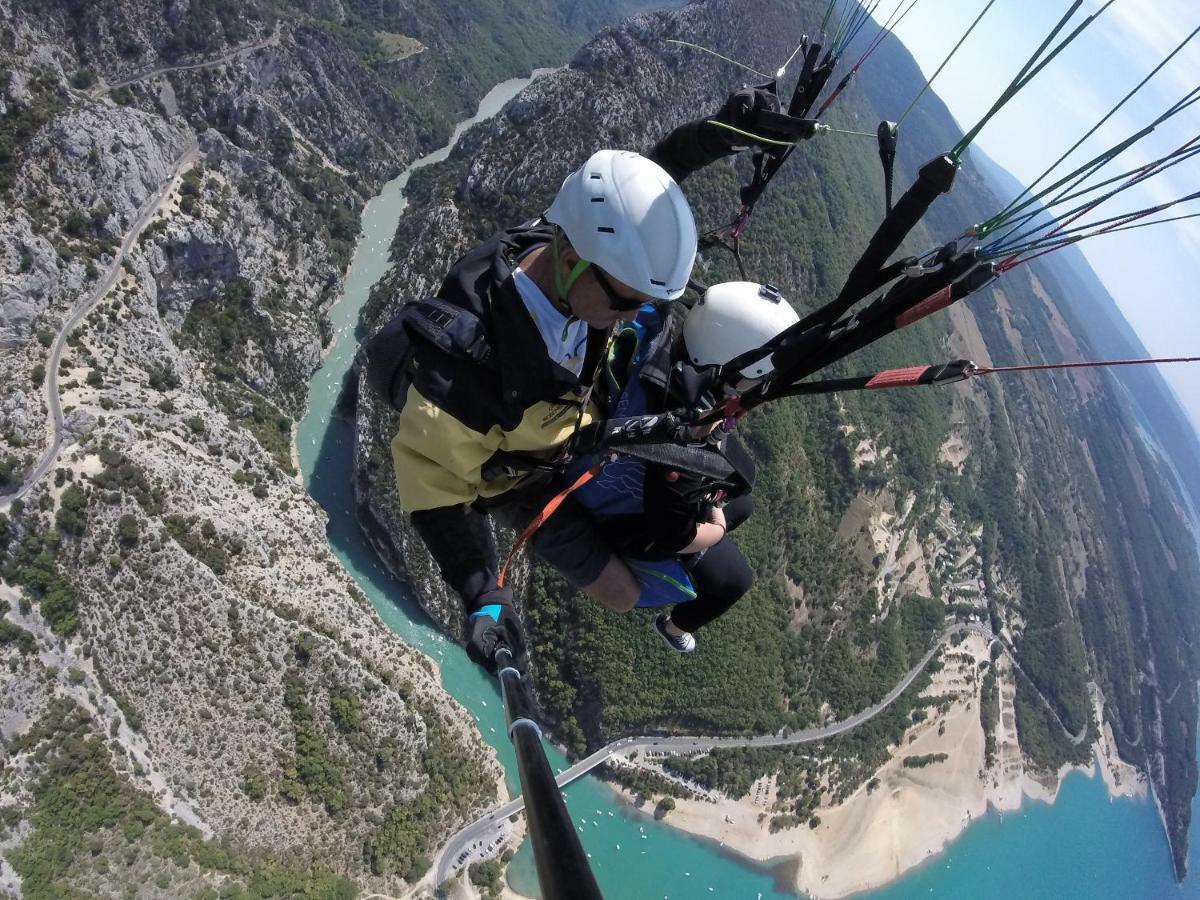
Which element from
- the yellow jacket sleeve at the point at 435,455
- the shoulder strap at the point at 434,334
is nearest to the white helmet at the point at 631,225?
the shoulder strap at the point at 434,334

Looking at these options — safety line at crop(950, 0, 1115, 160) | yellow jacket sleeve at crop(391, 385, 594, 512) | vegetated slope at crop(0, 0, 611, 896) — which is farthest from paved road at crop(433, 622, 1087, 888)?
safety line at crop(950, 0, 1115, 160)

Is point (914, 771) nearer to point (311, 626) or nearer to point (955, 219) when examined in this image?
point (311, 626)

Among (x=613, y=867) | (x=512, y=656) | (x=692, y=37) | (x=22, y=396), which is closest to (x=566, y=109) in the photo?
(x=692, y=37)

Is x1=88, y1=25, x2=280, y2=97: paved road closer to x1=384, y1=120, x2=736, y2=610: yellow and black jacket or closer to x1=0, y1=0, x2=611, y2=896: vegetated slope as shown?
x1=0, y1=0, x2=611, y2=896: vegetated slope

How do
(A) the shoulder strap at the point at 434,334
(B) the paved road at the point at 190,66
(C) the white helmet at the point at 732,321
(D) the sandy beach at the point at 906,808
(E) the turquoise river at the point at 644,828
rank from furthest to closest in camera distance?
(D) the sandy beach at the point at 906,808 → (B) the paved road at the point at 190,66 → (E) the turquoise river at the point at 644,828 → (C) the white helmet at the point at 732,321 → (A) the shoulder strap at the point at 434,334

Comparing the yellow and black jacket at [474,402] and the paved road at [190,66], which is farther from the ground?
the paved road at [190,66]

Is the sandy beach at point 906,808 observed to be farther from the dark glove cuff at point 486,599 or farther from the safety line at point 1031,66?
the safety line at point 1031,66

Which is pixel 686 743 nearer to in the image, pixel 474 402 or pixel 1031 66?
pixel 474 402

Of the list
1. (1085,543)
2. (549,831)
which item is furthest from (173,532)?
(1085,543)
